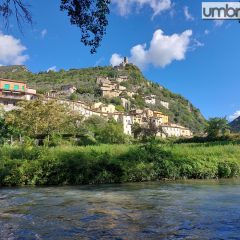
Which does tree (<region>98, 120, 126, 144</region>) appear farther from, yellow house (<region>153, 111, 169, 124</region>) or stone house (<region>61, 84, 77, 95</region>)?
yellow house (<region>153, 111, 169, 124</region>)

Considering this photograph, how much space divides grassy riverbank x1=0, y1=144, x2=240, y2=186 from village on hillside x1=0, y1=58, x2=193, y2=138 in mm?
50077

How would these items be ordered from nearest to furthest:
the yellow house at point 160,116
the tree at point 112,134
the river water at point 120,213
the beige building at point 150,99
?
the river water at point 120,213 < the tree at point 112,134 < the yellow house at point 160,116 < the beige building at point 150,99

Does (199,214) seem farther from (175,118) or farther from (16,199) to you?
(175,118)

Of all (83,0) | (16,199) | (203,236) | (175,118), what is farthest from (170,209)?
(175,118)

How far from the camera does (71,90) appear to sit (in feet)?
521

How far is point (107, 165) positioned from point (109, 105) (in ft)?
425

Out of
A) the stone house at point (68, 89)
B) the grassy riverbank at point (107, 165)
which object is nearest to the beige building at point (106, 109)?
the stone house at point (68, 89)

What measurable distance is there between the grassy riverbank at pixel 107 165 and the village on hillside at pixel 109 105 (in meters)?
50.1

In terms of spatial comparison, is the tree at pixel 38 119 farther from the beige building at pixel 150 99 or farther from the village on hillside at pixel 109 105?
the beige building at pixel 150 99

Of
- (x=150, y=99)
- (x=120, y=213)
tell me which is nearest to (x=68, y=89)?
(x=150, y=99)

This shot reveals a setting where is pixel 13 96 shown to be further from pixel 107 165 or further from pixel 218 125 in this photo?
pixel 107 165

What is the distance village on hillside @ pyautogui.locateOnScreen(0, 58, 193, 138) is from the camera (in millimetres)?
94562

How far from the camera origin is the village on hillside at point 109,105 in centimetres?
9456

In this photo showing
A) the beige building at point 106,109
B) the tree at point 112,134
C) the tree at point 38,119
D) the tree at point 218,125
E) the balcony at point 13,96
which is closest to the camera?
the tree at point 38,119
